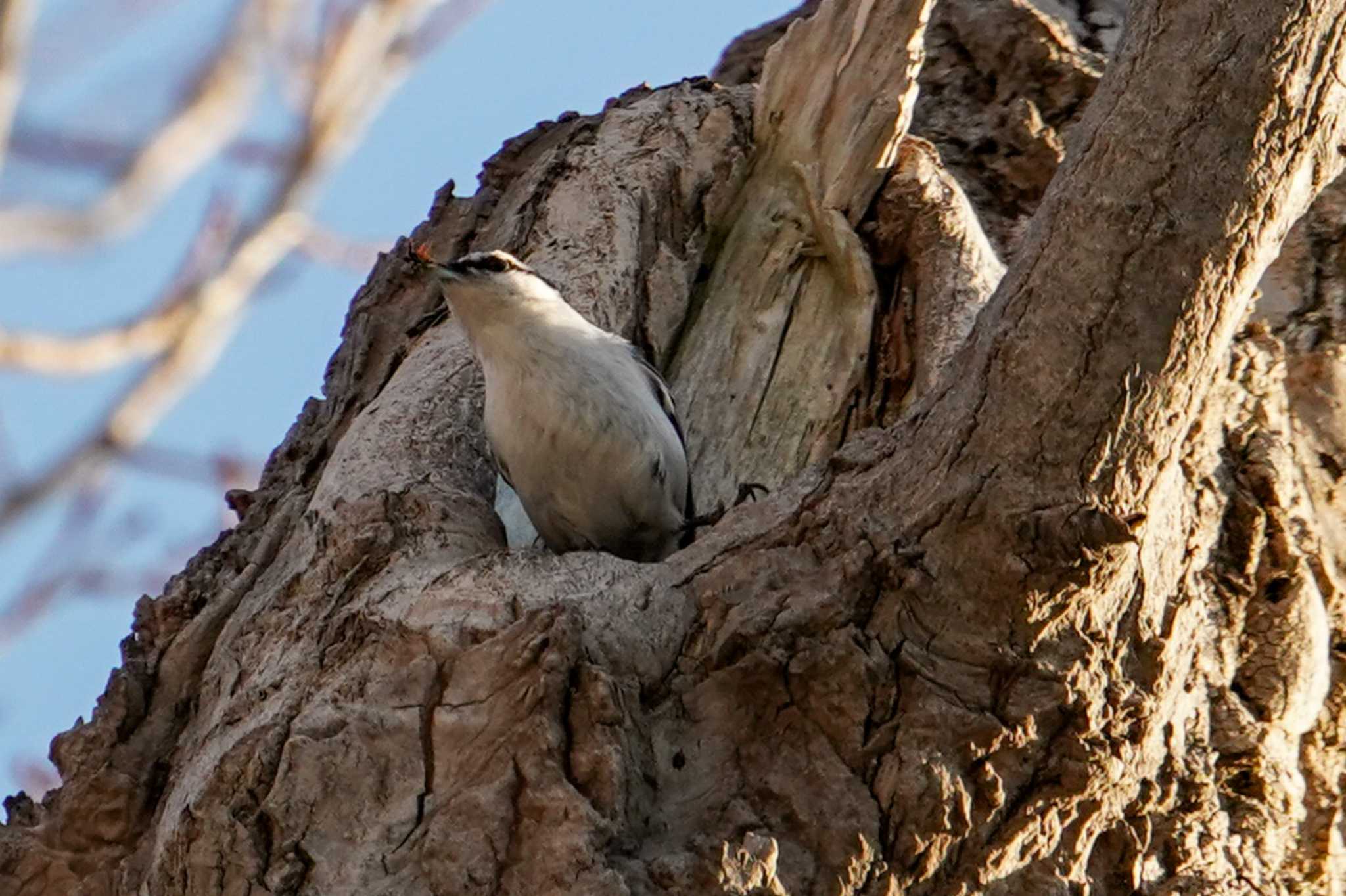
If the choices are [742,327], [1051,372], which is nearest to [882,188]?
[742,327]

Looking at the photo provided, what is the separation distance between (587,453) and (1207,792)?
159cm

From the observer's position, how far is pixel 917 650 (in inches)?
122

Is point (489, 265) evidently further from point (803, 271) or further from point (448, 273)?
point (803, 271)

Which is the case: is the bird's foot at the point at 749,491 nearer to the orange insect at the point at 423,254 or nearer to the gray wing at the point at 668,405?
the gray wing at the point at 668,405

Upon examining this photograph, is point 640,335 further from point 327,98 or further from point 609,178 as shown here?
point 327,98

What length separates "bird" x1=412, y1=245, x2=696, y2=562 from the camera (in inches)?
168

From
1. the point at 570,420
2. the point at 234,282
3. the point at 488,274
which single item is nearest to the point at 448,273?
the point at 488,274

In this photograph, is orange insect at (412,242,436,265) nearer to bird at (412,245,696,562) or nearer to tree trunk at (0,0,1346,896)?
bird at (412,245,696,562)

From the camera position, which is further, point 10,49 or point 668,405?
point 668,405

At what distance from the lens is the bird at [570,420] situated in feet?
14.0

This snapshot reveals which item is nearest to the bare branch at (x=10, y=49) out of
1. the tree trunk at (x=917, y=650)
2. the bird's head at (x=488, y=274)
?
the tree trunk at (x=917, y=650)

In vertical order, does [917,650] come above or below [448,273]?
below

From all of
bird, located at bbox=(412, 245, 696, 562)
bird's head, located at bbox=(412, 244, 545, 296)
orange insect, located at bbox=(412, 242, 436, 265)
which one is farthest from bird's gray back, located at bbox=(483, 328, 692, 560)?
orange insect, located at bbox=(412, 242, 436, 265)

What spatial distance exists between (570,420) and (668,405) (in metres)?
0.25
